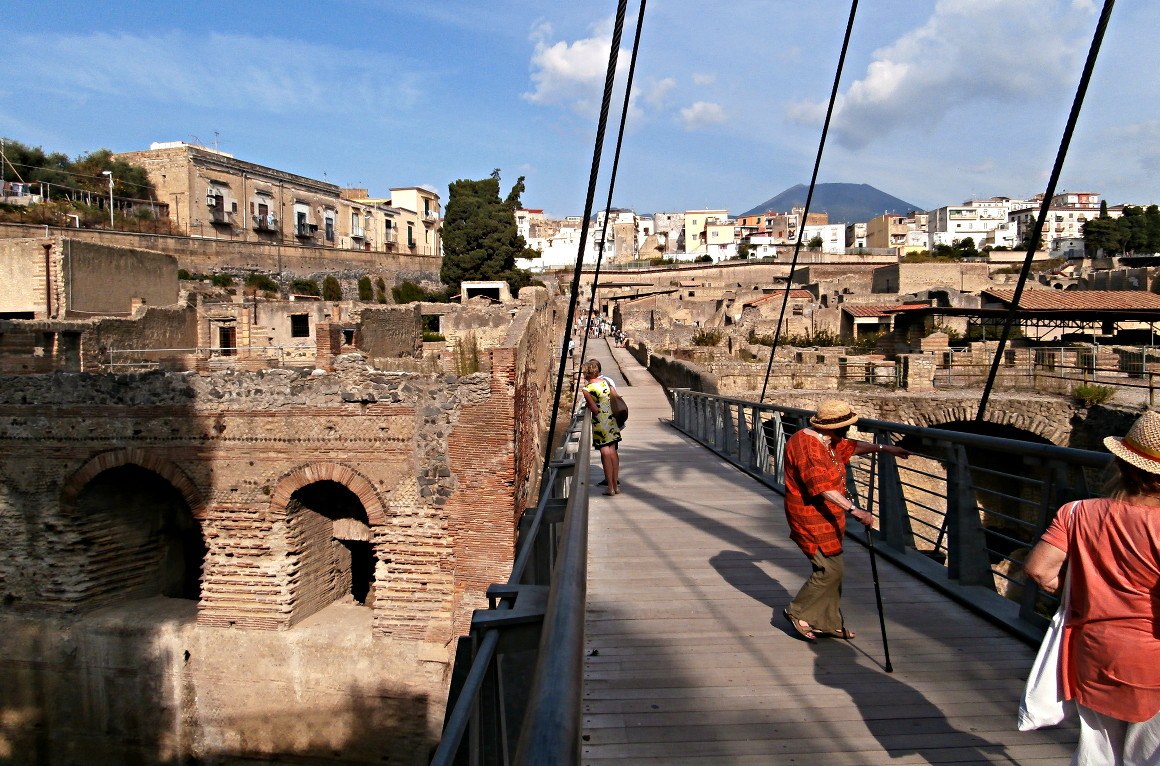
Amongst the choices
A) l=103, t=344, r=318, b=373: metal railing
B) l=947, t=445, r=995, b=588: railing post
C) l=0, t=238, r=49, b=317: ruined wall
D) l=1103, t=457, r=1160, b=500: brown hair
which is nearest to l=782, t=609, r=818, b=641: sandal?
l=947, t=445, r=995, b=588: railing post

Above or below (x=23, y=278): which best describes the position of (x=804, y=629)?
below

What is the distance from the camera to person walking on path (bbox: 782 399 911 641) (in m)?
3.94

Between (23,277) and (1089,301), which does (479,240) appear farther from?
(1089,301)

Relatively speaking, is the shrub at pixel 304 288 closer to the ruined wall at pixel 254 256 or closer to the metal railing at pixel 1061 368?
the ruined wall at pixel 254 256

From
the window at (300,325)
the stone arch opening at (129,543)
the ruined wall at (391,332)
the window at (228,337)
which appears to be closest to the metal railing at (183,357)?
the window at (228,337)

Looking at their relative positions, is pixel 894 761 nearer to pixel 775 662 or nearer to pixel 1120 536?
pixel 775 662

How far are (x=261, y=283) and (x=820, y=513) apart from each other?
1564 inches

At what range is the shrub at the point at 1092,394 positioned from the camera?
16.8m

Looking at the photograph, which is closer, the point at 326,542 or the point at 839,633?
the point at 839,633

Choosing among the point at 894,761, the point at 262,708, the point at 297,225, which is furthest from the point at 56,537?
the point at 297,225

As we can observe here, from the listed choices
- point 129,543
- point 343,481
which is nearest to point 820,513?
point 343,481

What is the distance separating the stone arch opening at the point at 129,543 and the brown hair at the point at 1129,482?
12.2m

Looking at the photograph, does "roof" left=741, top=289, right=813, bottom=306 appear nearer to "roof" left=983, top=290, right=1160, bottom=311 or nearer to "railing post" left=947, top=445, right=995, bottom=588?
"roof" left=983, top=290, right=1160, bottom=311

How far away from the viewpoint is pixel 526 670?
2.74 metres
